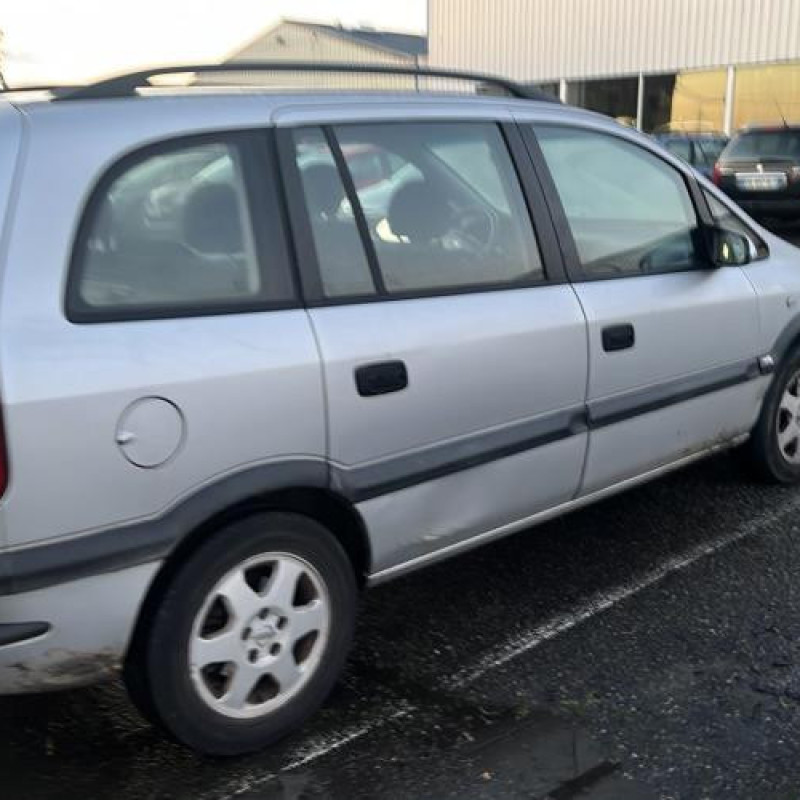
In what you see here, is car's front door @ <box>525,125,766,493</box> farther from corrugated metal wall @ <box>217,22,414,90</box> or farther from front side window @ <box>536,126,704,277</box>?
corrugated metal wall @ <box>217,22,414,90</box>

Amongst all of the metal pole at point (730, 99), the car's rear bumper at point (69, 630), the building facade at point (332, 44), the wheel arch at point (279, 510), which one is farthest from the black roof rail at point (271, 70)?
the building facade at point (332, 44)

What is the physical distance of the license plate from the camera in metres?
13.2

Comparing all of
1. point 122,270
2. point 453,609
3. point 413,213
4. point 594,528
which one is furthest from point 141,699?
point 594,528

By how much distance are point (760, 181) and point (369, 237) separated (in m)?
11.7

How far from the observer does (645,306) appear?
3590 mm

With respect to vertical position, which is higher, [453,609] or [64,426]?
[64,426]

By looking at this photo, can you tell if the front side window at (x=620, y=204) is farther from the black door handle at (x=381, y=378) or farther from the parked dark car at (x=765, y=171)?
the parked dark car at (x=765, y=171)

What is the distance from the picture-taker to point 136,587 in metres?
2.39

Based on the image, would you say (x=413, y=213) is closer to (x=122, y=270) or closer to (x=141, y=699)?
(x=122, y=270)

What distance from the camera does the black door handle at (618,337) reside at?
3.43 m

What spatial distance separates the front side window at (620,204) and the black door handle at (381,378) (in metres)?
0.98

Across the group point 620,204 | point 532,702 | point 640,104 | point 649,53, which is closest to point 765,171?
point 649,53

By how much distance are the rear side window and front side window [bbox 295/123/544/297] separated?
21 cm

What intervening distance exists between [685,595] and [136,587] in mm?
2048
